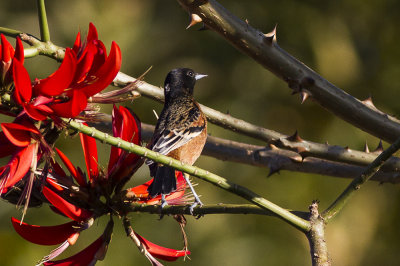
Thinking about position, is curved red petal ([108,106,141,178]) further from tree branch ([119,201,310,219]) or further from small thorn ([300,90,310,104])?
small thorn ([300,90,310,104])

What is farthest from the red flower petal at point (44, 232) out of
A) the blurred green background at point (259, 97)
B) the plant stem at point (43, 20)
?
the blurred green background at point (259, 97)

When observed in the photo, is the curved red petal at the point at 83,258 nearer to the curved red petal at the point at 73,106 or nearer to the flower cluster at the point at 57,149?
the flower cluster at the point at 57,149

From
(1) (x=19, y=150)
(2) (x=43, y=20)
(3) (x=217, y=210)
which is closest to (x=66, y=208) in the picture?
(1) (x=19, y=150)

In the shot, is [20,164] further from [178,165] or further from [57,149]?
[178,165]

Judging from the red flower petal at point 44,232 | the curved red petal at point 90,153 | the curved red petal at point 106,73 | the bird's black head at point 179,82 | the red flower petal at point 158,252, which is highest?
the bird's black head at point 179,82

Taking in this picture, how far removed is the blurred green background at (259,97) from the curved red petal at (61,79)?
4.03 m

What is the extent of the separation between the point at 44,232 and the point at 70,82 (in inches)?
17.6

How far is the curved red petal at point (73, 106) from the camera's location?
4.71ft

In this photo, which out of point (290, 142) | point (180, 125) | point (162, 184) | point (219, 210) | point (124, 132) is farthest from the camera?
point (180, 125)

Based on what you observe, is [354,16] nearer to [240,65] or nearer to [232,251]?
[240,65]

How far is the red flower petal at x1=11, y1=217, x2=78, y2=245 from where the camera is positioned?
1.63 m

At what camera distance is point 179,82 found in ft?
9.78

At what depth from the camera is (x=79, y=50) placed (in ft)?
5.28

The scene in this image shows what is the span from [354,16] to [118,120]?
5170 millimetres
